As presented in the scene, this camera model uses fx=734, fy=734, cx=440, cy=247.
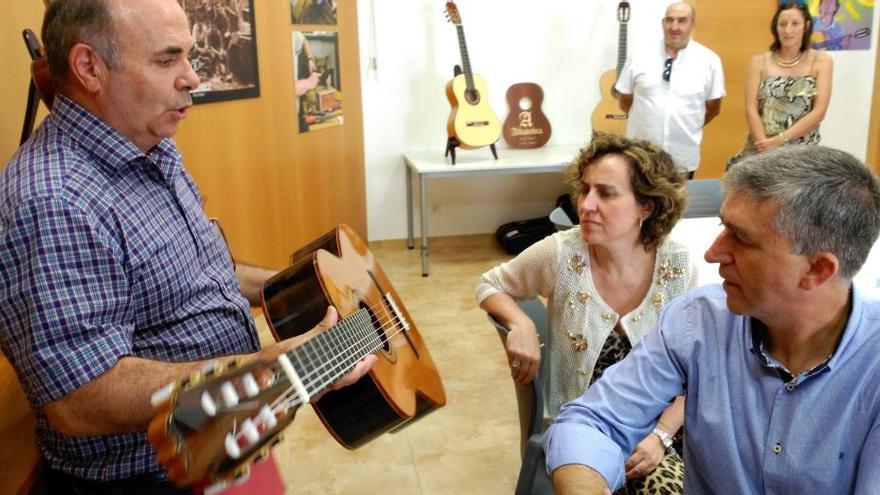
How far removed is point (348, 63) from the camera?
16.0 ft

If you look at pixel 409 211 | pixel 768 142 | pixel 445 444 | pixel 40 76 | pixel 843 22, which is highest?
pixel 843 22

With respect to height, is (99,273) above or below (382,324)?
above

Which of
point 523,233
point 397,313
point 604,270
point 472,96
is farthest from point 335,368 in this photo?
point 523,233

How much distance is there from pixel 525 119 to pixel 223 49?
96.1 inches

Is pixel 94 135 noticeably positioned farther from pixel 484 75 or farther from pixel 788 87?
pixel 484 75

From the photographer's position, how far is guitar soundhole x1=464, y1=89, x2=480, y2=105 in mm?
4859

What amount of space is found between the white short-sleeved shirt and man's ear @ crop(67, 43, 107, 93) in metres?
3.43

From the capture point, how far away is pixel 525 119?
17.2 ft

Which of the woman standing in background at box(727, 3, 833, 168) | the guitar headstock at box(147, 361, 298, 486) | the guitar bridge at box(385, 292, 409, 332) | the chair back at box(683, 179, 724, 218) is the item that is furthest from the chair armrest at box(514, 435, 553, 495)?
the woman standing in background at box(727, 3, 833, 168)

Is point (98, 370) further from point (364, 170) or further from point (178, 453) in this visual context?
point (364, 170)

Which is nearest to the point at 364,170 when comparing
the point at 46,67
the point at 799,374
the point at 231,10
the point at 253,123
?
the point at 253,123

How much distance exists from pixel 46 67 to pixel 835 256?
1420 millimetres

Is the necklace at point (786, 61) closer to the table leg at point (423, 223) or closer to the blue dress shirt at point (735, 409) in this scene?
the table leg at point (423, 223)

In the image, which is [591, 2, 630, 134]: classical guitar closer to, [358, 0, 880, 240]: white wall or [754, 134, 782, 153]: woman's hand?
[358, 0, 880, 240]: white wall
